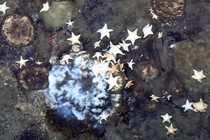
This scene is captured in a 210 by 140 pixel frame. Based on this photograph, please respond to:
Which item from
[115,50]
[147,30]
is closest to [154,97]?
[115,50]

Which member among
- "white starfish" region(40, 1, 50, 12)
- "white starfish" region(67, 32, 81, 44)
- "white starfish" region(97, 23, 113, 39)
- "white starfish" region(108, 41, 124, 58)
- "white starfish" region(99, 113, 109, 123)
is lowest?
"white starfish" region(99, 113, 109, 123)

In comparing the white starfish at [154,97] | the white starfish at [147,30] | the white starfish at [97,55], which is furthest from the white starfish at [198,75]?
the white starfish at [97,55]

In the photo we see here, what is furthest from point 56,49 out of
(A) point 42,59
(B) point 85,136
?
(B) point 85,136

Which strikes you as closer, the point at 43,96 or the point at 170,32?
the point at 170,32

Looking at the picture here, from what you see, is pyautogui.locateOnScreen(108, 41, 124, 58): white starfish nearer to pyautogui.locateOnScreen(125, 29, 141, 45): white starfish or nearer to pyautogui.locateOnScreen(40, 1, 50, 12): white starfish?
pyautogui.locateOnScreen(125, 29, 141, 45): white starfish

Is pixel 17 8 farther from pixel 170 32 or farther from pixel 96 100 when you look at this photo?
pixel 170 32

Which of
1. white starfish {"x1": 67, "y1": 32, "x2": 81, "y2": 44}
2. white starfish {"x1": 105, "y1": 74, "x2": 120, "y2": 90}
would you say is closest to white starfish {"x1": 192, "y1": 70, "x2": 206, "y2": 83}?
white starfish {"x1": 105, "y1": 74, "x2": 120, "y2": 90}

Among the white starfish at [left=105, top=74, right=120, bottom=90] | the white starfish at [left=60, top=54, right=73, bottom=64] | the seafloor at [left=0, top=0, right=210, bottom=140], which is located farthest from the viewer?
the white starfish at [left=60, top=54, right=73, bottom=64]

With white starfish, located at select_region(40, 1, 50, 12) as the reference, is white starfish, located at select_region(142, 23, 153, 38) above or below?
above

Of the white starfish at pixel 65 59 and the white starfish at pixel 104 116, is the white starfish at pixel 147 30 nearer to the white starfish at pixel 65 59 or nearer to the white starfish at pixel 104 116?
the white starfish at pixel 65 59
